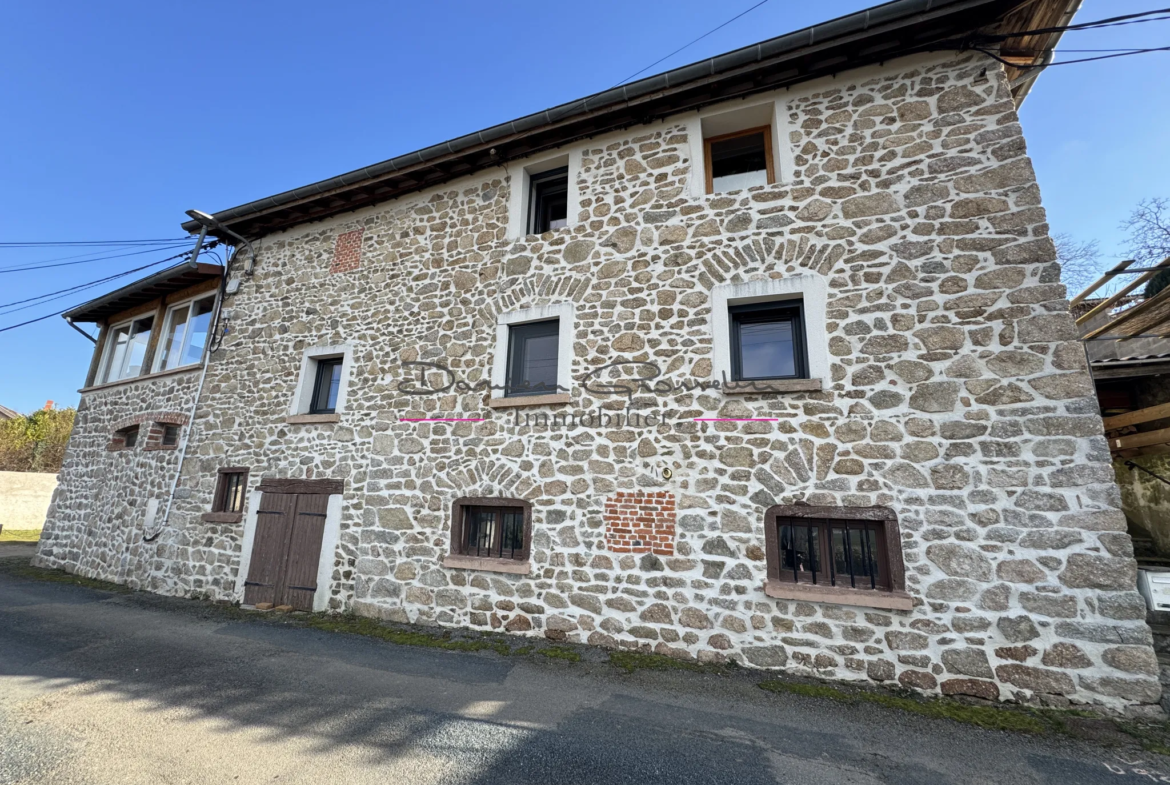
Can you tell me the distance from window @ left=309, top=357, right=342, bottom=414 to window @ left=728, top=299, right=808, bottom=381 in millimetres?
6032

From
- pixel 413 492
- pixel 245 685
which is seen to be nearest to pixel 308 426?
pixel 413 492

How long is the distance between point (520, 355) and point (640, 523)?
8.85ft

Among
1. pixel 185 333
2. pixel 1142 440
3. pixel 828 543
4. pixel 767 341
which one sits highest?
pixel 185 333

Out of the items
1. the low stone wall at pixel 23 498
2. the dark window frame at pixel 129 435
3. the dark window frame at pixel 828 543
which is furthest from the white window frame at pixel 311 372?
the low stone wall at pixel 23 498

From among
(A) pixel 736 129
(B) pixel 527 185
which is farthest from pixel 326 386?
(A) pixel 736 129

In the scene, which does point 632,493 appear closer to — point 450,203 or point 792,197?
point 792,197

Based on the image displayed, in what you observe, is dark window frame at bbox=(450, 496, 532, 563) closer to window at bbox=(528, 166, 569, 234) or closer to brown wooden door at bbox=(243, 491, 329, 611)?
brown wooden door at bbox=(243, 491, 329, 611)

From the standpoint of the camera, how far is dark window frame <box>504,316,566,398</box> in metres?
6.12

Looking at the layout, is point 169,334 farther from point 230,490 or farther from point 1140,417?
point 1140,417

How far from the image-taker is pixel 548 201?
281 inches

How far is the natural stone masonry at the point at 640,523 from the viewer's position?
5.04m

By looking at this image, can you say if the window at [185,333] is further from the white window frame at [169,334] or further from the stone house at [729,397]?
the stone house at [729,397]

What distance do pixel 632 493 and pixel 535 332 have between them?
2.52m

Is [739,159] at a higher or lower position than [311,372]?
higher
